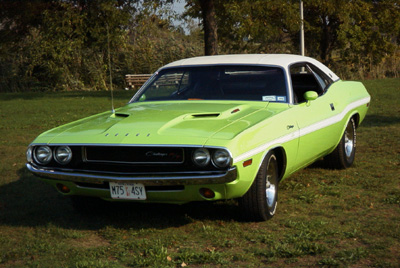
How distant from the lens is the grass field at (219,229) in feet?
16.0

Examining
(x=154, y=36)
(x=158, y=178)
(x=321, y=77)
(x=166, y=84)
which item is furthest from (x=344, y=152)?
(x=154, y=36)

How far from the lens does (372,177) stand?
781 centimetres

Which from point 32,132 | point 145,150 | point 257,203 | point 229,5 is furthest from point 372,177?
point 229,5

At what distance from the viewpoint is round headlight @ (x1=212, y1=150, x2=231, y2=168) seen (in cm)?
527

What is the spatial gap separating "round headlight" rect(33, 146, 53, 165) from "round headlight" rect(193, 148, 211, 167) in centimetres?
140

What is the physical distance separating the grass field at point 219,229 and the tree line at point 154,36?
15256 millimetres

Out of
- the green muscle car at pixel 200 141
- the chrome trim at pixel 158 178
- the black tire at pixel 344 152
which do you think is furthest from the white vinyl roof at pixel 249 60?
the chrome trim at pixel 158 178

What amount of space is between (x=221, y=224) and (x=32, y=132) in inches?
334

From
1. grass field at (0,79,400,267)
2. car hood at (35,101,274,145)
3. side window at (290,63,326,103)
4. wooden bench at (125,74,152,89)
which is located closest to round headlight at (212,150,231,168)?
car hood at (35,101,274,145)

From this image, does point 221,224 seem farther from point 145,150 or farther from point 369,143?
point 369,143

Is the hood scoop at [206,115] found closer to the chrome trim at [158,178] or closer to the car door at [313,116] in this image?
the chrome trim at [158,178]

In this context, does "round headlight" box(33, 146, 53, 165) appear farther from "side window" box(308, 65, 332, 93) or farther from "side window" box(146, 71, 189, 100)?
"side window" box(308, 65, 332, 93)

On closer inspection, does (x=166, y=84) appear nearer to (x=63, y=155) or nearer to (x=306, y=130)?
(x=306, y=130)

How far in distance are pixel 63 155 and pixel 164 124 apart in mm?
948
